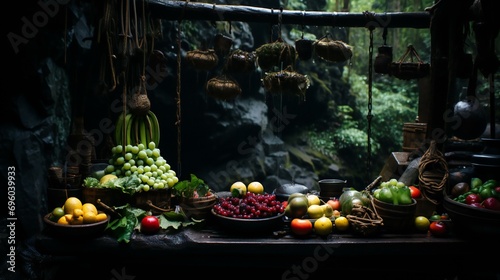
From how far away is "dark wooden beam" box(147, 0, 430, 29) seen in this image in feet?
A: 15.3

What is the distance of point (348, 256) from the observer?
10.9ft

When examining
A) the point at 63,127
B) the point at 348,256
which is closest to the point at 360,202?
the point at 348,256

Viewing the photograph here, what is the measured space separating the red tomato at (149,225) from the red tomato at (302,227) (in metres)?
1.22

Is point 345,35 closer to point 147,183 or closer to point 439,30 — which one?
point 439,30

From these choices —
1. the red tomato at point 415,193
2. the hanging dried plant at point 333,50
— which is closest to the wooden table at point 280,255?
the red tomato at point 415,193

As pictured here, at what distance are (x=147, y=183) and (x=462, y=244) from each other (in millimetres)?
2904

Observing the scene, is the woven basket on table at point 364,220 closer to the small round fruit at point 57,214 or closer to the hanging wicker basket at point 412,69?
the hanging wicker basket at point 412,69

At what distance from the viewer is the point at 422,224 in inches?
136

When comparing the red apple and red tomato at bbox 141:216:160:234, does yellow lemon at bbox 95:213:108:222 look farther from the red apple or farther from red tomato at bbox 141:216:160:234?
the red apple

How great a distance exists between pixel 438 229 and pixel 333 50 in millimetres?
2434

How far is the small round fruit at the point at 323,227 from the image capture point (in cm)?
332

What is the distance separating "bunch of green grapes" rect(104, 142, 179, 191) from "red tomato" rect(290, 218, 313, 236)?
1.32 m

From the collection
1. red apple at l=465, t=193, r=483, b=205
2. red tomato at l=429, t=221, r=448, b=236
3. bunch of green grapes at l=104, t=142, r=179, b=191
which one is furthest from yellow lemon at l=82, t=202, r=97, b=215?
red apple at l=465, t=193, r=483, b=205

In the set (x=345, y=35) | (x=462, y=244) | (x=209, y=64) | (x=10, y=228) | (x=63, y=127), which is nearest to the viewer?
(x=462, y=244)
